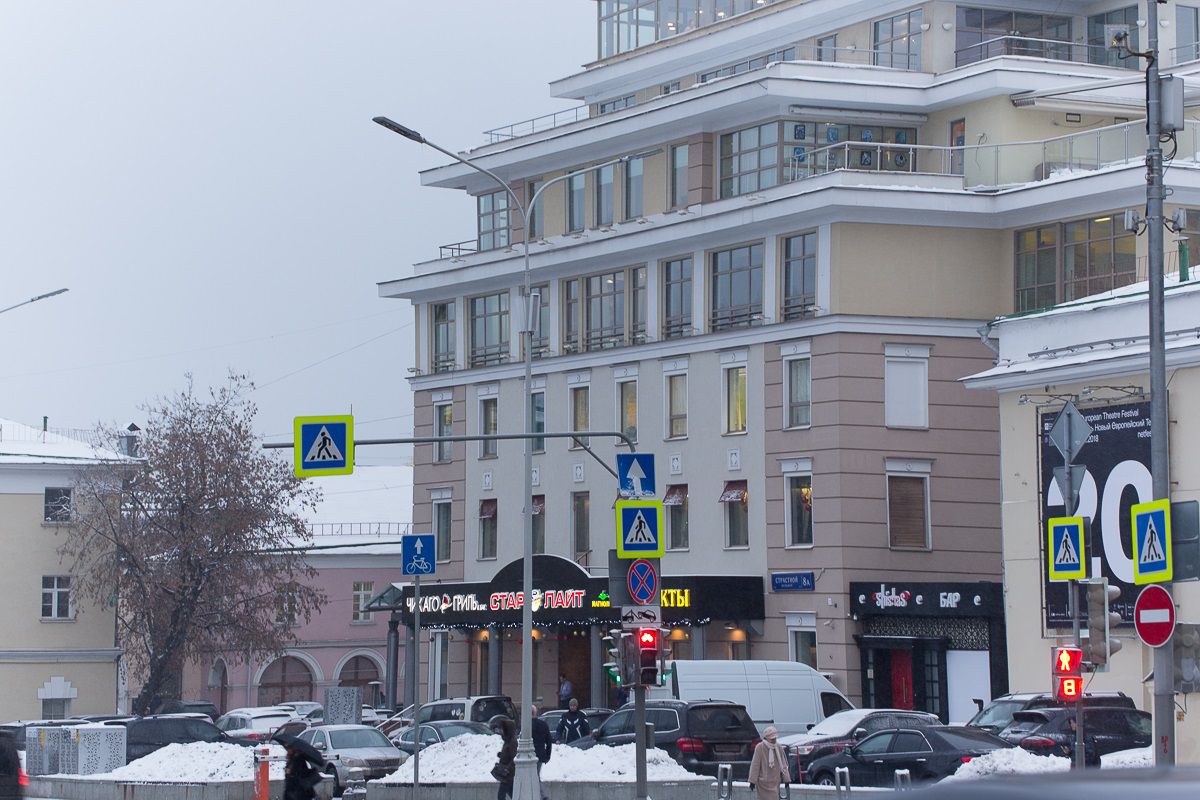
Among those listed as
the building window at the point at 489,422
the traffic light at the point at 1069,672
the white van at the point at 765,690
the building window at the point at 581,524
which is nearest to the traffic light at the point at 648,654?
the traffic light at the point at 1069,672

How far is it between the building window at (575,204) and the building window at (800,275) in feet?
31.3

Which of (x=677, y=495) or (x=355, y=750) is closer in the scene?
(x=355, y=750)

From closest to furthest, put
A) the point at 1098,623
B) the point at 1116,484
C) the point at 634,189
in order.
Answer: the point at 1098,623 → the point at 1116,484 → the point at 634,189

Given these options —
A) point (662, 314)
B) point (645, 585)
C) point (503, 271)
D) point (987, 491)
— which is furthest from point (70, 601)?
point (645, 585)

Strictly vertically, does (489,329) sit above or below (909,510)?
above

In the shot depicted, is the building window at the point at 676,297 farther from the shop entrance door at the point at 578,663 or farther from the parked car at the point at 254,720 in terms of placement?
the parked car at the point at 254,720

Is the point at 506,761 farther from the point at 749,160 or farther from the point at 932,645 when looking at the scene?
the point at 749,160

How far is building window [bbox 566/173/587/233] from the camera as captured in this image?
59.2 meters

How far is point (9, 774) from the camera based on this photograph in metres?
18.4

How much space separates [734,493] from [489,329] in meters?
13.1

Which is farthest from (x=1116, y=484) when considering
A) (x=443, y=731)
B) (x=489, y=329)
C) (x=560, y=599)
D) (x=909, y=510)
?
(x=489, y=329)

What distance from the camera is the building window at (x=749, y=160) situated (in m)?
52.3

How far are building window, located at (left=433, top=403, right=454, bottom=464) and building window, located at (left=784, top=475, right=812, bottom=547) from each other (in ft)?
50.8

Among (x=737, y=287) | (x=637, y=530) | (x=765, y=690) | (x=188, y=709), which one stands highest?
(x=737, y=287)
